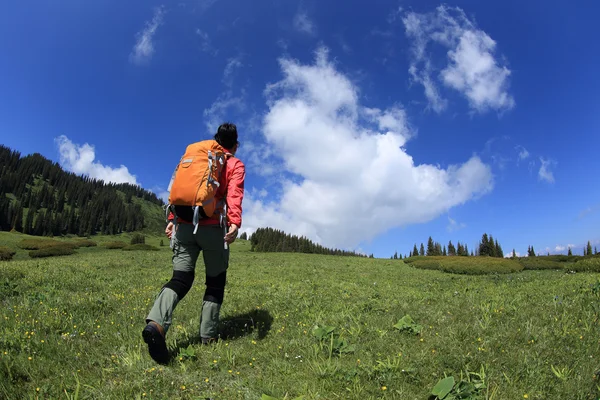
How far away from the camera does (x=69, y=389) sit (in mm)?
3676

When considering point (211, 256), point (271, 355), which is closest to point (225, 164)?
point (211, 256)

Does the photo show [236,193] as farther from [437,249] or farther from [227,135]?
[437,249]

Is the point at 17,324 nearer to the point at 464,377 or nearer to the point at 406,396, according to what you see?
the point at 406,396

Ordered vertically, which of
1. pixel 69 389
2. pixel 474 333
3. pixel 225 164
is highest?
pixel 225 164

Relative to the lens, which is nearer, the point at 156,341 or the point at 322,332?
the point at 156,341

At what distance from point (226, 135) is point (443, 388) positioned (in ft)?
15.1

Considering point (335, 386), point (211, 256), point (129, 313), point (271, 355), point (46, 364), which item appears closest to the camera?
point (335, 386)

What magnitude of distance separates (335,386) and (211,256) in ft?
8.49

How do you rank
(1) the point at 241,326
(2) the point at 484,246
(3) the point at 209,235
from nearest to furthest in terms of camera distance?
(3) the point at 209,235, (1) the point at 241,326, (2) the point at 484,246

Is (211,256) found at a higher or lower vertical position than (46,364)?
higher

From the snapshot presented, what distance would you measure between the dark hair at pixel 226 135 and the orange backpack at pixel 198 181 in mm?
407

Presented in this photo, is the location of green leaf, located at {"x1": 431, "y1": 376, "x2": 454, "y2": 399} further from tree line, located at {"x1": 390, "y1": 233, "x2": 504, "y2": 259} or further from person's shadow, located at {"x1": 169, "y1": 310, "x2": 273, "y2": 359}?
tree line, located at {"x1": 390, "y1": 233, "x2": 504, "y2": 259}

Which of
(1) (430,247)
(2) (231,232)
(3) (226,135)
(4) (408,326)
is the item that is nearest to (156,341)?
(2) (231,232)

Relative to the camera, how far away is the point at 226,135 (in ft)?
18.0
